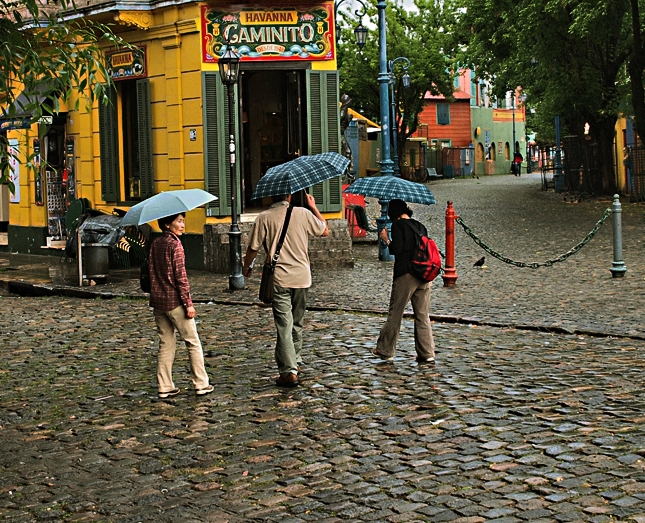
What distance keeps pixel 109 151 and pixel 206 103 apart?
320 centimetres

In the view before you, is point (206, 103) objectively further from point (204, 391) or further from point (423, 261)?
point (204, 391)

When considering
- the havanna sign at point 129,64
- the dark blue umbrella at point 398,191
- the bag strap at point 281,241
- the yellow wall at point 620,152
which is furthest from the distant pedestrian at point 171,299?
the yellow wall at point 620,152

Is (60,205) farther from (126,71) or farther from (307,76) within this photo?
(307,76)

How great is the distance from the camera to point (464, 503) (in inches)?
237

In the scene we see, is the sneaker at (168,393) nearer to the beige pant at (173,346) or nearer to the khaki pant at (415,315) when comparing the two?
the beige pant at (173,346)

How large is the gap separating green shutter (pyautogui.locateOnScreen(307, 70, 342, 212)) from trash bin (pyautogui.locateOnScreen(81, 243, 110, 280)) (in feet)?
12.4

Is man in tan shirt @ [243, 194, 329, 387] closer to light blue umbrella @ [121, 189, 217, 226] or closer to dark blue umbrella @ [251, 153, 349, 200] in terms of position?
dark blue umbrella @ [251, 153, 349, 200]

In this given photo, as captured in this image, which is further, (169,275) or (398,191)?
(398,191)

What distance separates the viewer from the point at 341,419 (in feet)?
26.6

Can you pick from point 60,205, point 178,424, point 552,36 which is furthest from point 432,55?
point 178,424

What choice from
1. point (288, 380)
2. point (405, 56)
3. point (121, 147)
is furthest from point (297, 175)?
point (405, 56)

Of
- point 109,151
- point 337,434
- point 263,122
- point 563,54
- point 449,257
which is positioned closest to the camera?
point 337,434

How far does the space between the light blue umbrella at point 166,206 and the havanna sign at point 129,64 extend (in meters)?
11.8

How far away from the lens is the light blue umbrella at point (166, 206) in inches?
352
